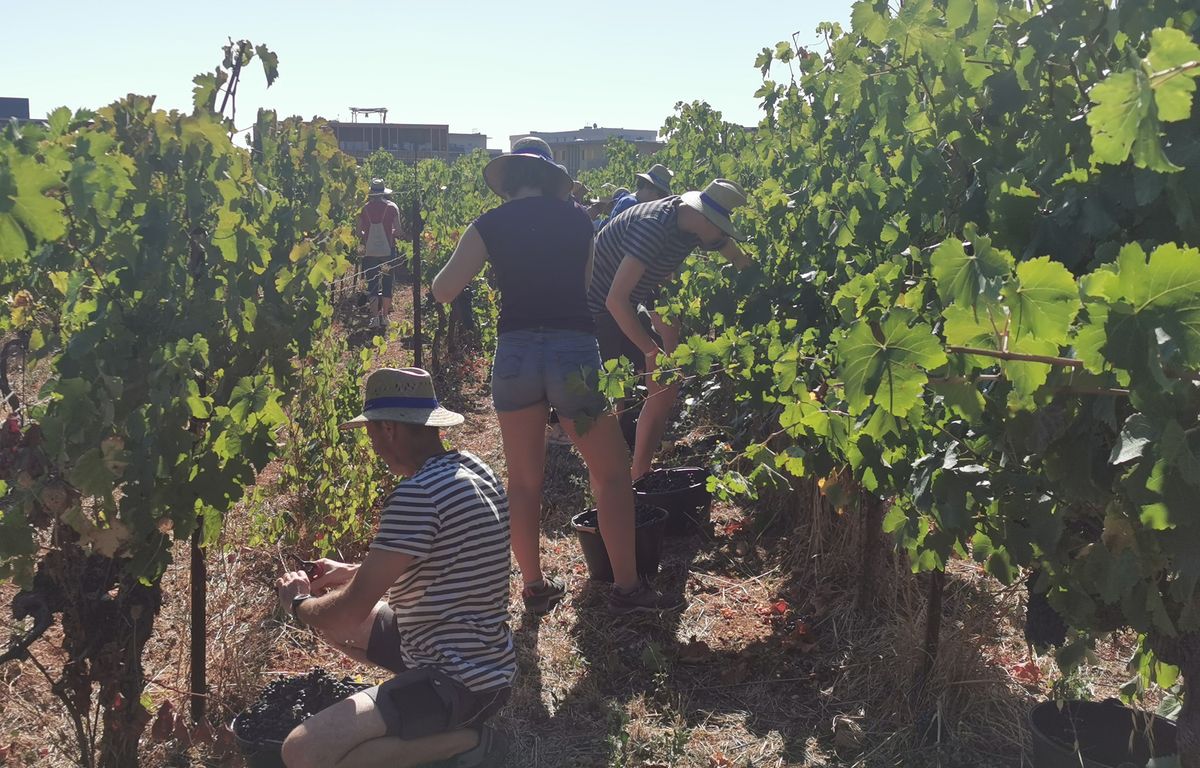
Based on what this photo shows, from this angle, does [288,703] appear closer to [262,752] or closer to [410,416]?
[262,752]

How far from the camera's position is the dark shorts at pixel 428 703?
2508 millimetres

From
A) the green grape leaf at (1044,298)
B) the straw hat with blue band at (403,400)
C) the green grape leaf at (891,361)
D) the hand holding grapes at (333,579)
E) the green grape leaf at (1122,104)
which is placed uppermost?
the green grape leaf at (1122,104)

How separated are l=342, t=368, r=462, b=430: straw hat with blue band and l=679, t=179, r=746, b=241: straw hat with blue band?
6.10ft

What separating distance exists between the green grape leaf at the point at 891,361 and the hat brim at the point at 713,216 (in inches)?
102

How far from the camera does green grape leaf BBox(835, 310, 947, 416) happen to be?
61.6 inches

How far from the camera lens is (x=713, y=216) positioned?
13.9ft

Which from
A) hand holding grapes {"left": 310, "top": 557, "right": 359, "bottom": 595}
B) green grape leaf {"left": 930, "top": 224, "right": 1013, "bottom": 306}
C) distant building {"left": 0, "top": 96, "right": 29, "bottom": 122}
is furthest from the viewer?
distant building {"left": 0, "top": 96, "right": 29, "bottom": 122}

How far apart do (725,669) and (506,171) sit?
193cm

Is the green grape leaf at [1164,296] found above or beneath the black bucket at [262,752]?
above

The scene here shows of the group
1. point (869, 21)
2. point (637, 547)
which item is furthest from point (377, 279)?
point (869, 21)

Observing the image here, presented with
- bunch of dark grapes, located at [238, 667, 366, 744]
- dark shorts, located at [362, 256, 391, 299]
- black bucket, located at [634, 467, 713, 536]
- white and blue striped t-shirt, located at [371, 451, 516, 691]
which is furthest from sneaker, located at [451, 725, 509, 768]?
dark shorts, located at [362, 256, 391, 299]

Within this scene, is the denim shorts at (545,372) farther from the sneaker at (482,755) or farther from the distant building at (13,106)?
the distant building at (13,106)

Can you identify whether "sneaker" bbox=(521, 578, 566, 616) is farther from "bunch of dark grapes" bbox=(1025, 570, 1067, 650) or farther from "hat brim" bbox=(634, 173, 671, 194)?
"hat brim" bbox=(634, 173, 671, 194)

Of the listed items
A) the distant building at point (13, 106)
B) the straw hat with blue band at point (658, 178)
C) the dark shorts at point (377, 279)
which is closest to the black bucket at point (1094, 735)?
the straw hat with blue band at point (658, 178)
